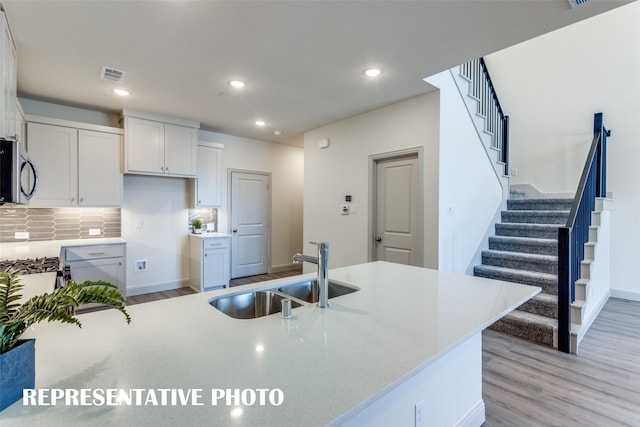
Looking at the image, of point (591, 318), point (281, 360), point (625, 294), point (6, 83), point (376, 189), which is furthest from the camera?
point (625, 294)

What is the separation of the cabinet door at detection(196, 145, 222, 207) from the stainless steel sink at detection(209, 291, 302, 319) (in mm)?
3581

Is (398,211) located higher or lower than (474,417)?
higher

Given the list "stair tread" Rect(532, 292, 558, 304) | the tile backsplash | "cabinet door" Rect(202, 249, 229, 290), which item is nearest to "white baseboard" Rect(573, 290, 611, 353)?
"stair tread" Rect(532, 292, 558, 304)

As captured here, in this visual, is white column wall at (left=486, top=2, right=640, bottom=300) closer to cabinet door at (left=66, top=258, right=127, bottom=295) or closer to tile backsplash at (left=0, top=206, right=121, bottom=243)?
cabinet door at (left=66, top=258, right=127, bottom=295)

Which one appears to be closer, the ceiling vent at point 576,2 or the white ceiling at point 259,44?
the ceiling vent at point 576,2

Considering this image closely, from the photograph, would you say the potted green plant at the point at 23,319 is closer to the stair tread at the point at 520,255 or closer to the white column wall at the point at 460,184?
the white column wall at the point at 460,184

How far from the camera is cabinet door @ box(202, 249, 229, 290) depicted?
4547mm

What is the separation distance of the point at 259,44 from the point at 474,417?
299cm

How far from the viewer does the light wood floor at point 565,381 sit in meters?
1.94

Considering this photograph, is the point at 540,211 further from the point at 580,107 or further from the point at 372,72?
the point at 372,72

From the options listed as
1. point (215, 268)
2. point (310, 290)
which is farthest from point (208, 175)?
point (310, 290)

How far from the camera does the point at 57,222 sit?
13.0ft

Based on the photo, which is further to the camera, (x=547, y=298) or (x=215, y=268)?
(x=215, y=268)

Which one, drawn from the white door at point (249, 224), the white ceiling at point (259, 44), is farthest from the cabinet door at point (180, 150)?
the white door at point (249, 224)
